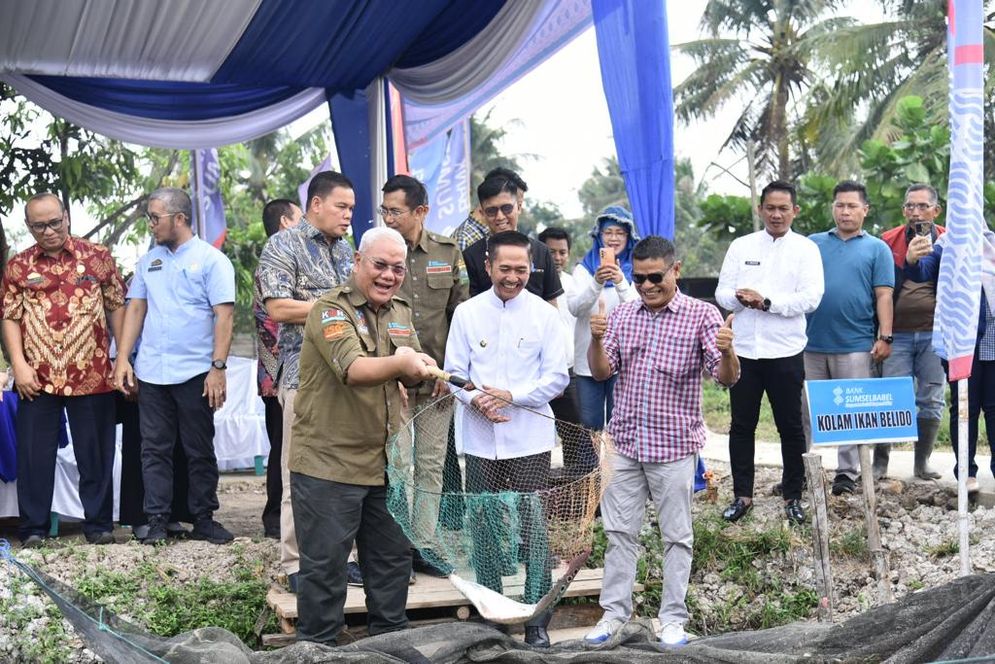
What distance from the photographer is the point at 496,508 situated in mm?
4562

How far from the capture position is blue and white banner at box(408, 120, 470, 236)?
9.59 m

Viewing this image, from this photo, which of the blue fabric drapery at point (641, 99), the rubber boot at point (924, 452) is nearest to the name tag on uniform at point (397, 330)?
the blue fabric drapery at point (641, 99)

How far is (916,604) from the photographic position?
4.32 meters

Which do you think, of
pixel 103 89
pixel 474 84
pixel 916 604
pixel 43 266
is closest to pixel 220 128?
pixel 103 89

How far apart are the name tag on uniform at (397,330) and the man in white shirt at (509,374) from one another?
0.51 meters

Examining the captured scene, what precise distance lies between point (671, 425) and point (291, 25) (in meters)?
4.33

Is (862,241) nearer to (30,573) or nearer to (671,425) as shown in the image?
(671,425)

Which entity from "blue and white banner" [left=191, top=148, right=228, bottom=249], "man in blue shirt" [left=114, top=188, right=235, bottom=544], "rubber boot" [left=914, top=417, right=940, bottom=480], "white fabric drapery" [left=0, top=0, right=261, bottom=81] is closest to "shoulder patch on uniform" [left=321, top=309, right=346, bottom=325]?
"man in blue shirt" [left=114, top=188, right=235, bottom=544]

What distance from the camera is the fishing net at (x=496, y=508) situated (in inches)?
177

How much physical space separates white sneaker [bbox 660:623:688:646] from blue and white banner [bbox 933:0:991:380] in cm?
182

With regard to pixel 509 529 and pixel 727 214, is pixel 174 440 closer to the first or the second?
→ pixel 509 529

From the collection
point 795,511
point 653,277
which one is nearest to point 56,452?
point 653,277

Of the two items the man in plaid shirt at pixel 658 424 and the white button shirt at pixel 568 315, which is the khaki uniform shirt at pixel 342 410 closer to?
the man in plaid shirt at pixel 658 424

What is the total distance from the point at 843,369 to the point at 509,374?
8.52ft
